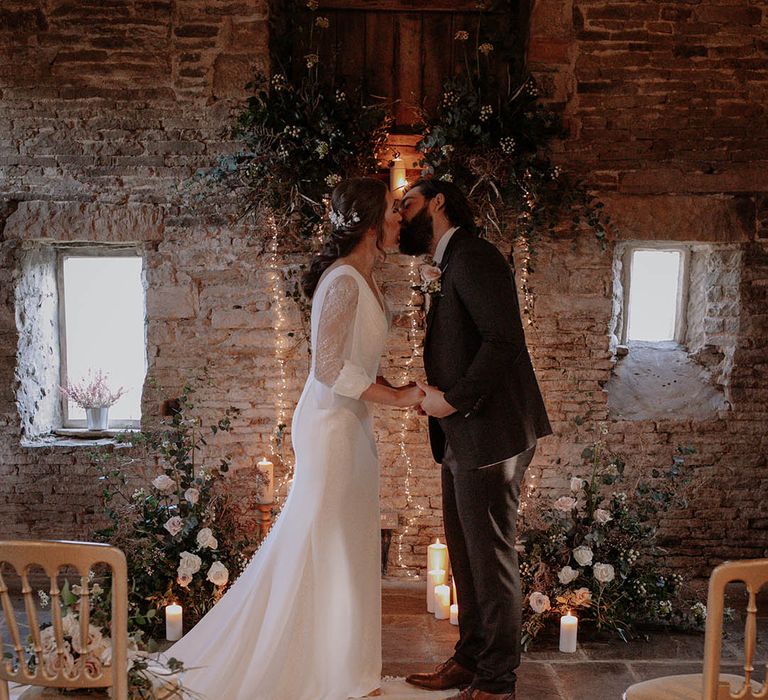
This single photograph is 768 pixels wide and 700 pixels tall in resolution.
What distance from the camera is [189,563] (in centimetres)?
384

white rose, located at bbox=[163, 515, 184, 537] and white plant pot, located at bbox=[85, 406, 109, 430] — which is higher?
white plant pot, located at bbox=[85, 406, 109, 430]

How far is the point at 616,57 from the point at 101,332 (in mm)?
3560


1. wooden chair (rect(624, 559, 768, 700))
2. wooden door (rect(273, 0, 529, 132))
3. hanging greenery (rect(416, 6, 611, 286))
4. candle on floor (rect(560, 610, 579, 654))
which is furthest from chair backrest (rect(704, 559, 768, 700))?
wooden door (rect(273, 0, 529, 132))

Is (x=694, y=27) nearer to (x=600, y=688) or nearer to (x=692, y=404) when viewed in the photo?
(x=692, y=404)

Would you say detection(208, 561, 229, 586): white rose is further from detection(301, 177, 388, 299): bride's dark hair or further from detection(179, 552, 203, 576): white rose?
detection(301, 177, 388, 299): bride's dark hair

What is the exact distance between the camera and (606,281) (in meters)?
4.60

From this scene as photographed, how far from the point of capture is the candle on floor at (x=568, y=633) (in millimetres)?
3777

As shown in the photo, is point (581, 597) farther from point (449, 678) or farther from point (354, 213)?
point (354, 213)

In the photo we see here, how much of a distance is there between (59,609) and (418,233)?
194 cm

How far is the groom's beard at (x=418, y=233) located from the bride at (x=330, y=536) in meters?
0.08

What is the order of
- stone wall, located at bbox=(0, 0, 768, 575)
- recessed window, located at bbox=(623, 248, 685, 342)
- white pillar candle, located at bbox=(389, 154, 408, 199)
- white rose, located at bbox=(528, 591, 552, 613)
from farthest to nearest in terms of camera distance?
recessed window, located at bbox=(623, 248, 685, 342)
white pillar candle, located at bbox=(389, 154, 408, 199)
stone wall, located at bbox=(0, 0, 768, 575)
white rose, located at bbox=(528, 591, 552, 613)

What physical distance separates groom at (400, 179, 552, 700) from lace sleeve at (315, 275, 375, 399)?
28 centimetres

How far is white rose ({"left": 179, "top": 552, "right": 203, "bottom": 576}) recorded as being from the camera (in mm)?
3828

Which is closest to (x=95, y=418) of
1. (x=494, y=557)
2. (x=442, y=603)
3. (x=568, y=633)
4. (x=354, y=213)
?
(x=442, y=603)
